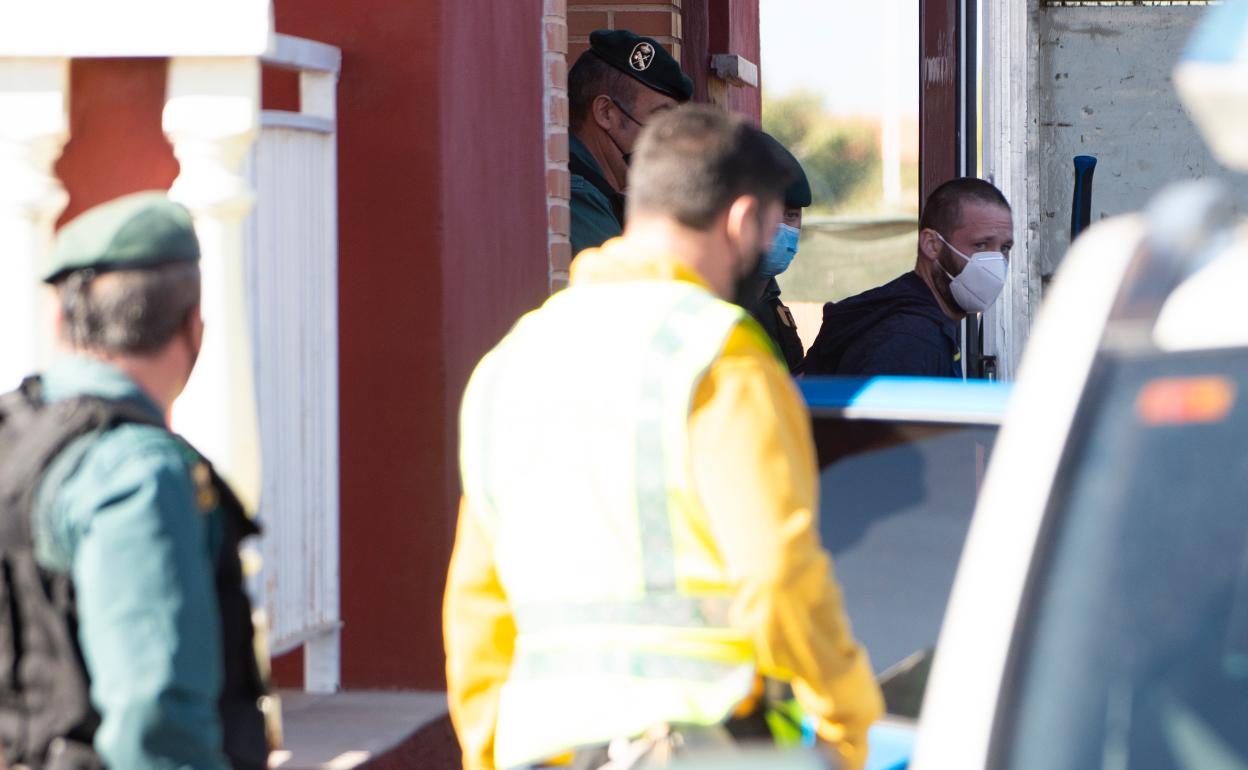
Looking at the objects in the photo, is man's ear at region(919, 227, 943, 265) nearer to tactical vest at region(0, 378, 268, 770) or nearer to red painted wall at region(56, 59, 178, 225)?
red painted wall at region(56, 59, 178, 225)

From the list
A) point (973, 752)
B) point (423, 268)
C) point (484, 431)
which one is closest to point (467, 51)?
point (423, 268)

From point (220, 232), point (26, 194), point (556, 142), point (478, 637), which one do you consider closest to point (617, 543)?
point (478, 637)

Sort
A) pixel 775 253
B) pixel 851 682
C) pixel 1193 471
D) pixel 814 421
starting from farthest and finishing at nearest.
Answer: pixel 775 253 → pixel 814 421 → pixel 851 682 → pixel 1193 471

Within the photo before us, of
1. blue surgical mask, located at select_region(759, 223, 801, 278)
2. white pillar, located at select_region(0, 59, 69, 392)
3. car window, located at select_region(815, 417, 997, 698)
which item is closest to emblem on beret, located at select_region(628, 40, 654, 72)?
blue surgical mask, located at select_region(759, 223, 801, 278)

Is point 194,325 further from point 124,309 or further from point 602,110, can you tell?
point 602,110

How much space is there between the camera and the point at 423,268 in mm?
4449

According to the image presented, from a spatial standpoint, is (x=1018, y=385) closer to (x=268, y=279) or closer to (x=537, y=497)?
(x=537, y=497)

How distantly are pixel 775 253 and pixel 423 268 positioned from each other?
1436 millimetres

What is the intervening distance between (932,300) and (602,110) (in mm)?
1221

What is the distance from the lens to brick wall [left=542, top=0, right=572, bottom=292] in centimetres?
535

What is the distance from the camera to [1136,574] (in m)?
1.88

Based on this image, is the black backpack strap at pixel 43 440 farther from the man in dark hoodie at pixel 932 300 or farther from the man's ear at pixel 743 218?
the man in dark hoodie at pixel 932 300

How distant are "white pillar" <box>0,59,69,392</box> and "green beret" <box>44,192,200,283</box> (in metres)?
1.29

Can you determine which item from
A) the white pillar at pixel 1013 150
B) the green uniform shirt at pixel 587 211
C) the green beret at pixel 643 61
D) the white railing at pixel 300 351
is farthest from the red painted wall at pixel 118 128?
the white pillar at pixel 1013 150
